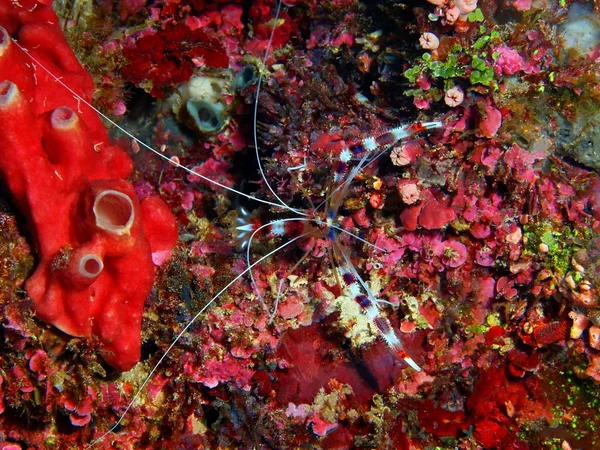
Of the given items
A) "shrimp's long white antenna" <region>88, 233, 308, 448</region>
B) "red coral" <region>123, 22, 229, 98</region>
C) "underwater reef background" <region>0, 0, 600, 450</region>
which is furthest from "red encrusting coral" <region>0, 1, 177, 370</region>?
"red coral" <region>123, 22, 229, 98</region>

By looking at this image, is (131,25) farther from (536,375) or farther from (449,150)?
(536,375)

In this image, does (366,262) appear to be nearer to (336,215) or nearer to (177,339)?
(336,215)

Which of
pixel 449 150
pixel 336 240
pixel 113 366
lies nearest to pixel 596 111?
pixel 449 150

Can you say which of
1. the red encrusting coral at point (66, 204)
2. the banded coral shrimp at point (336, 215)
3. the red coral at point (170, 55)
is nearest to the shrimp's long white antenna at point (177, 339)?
the banded coral shrimp at point (336, 215)

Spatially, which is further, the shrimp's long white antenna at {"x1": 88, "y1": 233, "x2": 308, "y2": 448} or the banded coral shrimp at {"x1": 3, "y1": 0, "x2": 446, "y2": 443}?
the shrimp's long white antenna at {"x1": 88, "y1": 233, "x2": 308, "y2": 448}

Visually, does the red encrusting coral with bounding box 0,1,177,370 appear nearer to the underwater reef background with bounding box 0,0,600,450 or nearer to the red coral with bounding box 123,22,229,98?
the underwater reef background with bounding box 0,0,600,450

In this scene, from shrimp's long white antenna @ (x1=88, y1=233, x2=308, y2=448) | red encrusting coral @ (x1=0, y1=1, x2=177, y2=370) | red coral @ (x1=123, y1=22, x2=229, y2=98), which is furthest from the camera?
red coral @ (x1=123, y1=22, x2=229, y2=98)

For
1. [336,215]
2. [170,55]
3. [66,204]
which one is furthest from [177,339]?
[170,55]

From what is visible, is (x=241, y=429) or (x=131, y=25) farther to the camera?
(x=131, y=25)
